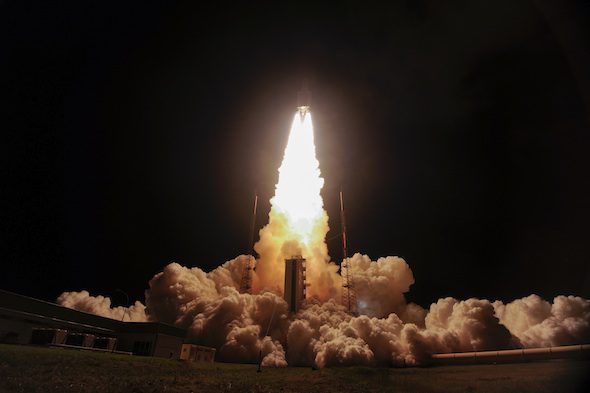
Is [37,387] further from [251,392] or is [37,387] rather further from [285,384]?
[285,384]

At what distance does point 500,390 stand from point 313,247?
168 feet

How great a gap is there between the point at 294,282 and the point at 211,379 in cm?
3967

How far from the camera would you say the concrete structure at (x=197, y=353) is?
207ft

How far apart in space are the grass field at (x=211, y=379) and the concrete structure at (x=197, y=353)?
1260 centimetres

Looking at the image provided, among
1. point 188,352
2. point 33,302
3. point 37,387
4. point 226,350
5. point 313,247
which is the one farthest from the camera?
point 313,247

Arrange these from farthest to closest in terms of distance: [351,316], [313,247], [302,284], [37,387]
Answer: [313,247], [302,284], [351,316], [37,387]

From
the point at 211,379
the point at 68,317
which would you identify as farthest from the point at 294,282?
the point at 211,379

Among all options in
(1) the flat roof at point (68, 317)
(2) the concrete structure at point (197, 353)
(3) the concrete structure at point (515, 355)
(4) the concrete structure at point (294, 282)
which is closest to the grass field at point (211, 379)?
(3) the concrete structure at point (515, 355)

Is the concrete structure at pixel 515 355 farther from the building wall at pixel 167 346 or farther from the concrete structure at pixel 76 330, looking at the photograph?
the concrete structure at pixel 76 330

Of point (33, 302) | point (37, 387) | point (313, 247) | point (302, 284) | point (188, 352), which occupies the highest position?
point (313, 247)

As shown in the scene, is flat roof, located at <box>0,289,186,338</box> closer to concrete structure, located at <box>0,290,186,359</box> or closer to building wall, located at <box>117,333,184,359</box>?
concrete structure, located at <box>0,290,186,359</box>

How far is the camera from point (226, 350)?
69.4 metres

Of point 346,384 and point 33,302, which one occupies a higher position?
point 33,302

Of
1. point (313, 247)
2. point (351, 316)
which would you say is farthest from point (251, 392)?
point (313, 247)
